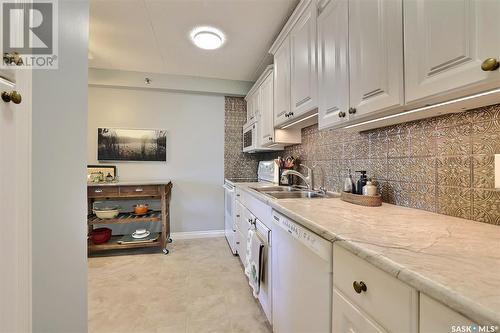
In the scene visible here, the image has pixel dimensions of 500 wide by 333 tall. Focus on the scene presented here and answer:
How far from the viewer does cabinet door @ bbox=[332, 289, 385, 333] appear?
62cm

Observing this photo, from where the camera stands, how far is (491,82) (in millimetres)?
659

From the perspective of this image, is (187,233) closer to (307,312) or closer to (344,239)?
(307,312)

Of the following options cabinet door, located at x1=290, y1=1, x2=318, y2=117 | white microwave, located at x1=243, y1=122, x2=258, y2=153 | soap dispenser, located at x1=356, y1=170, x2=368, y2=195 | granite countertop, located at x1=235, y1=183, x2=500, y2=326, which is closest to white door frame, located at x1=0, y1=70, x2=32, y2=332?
granite countertop, located at x1=235, y1=183, x2=500, y2=326

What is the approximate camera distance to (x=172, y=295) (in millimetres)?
1954

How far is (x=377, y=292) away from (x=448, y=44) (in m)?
0.83

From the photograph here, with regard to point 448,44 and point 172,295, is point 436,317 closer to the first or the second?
point 448,44

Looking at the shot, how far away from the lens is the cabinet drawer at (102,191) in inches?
105

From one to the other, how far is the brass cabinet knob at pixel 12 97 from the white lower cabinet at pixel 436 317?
3.84ft

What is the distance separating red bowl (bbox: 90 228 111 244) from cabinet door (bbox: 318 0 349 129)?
2976 mm

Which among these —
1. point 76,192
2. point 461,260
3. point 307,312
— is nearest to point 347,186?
point 307,312

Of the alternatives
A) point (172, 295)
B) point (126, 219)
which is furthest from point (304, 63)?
point (126, 219)

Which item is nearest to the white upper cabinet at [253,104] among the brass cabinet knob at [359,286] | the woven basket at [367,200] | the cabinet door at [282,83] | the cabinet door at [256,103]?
the cabinet door at [256,103]

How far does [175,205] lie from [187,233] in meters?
0.48

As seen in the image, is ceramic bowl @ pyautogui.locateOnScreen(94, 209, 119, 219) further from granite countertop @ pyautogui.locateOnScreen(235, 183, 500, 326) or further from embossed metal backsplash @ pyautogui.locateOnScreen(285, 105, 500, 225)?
embossed metal backsplash @ pyautogui.locateOnScreen(285, 105, 500, 225)
